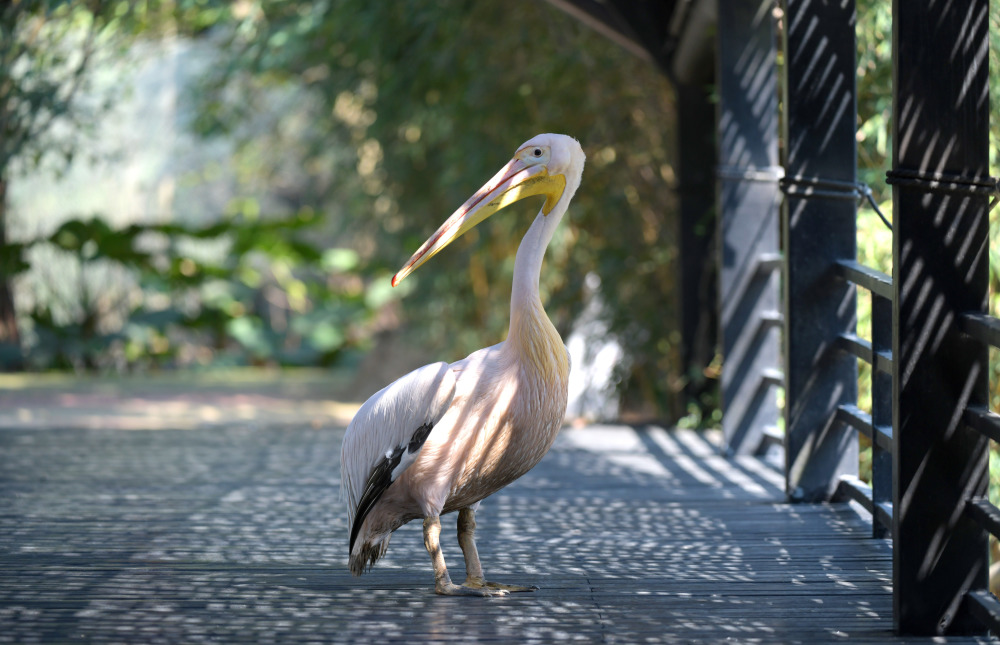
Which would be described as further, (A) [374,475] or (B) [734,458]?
(B) [734,458]

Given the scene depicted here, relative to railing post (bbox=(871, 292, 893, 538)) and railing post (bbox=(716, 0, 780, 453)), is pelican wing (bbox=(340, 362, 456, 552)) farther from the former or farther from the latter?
railing post (bbox=(716, 0, 780, 453))

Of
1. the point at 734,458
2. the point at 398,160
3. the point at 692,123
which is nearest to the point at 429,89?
the point at 398,160

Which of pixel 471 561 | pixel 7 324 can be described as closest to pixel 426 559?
pixel 471 561

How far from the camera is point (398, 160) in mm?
7875

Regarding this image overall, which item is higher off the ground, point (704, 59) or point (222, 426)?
point (704, 59)

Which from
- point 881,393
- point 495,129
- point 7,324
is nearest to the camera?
point 881,393

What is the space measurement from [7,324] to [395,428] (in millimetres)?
9382

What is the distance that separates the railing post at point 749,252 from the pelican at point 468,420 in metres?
1.86

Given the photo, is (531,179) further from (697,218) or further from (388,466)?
(697,218)

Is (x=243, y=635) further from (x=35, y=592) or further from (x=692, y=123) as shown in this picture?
(x=692, y=123)

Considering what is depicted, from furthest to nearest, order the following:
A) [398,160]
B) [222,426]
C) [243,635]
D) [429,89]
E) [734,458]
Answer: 1. [398,160]
2. [429,89]
3. [222,426]
4. [734,458]
5. [243,635]

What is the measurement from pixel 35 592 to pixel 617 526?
1552 millimetres

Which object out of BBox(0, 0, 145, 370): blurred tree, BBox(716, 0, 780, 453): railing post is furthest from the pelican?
BBox(0, 0, 145, 370): blurred tree

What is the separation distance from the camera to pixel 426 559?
9.42ft
